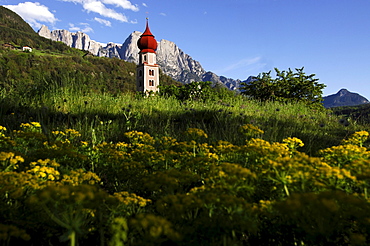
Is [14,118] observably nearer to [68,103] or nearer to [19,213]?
[68,103]

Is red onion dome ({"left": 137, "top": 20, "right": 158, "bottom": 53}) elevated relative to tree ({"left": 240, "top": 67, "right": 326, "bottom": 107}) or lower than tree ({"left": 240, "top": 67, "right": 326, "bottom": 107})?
elevated

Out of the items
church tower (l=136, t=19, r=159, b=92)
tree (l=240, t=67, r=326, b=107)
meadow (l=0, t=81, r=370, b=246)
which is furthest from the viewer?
church tower (l=136, t=19, r=159, b=92)

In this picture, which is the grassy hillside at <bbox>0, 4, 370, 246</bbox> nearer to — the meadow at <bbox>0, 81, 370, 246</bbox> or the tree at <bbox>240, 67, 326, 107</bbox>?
the meadow at <bbox>0, 81, 370, 246</bbox>

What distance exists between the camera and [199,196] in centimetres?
145

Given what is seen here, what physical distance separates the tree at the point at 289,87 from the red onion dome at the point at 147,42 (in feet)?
86.2

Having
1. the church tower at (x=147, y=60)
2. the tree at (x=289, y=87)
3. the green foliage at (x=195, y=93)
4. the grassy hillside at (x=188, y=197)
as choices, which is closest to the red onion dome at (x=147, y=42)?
the church tower at (x=147, y=60)

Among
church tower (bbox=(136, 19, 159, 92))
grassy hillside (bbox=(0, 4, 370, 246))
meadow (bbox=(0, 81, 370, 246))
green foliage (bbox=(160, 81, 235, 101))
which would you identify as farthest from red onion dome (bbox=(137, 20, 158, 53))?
meadow (bbox=(0, 81, 370, 246))

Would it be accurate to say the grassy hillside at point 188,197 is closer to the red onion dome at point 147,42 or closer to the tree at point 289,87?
the tree at point 289,87

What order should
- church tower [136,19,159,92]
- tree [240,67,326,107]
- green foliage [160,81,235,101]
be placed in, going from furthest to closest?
church tower [136,19,159,92] < tree [240,67,326,107] < green foliage [160,81,235,101]

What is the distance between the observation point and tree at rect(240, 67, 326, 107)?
19.7 metres

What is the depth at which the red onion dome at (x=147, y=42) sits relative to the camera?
41906 mm

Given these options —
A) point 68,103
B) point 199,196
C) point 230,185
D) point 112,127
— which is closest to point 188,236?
point 199,196

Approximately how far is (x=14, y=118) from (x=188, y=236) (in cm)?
561

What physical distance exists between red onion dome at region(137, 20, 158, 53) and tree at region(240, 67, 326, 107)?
2627 centimetres
